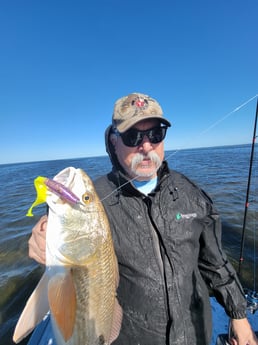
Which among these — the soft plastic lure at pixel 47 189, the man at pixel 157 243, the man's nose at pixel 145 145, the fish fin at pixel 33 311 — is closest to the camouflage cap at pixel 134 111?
the man at pixel 157 243

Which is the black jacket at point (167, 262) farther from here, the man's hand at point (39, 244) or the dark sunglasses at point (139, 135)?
the man's hand at point (39, 244)

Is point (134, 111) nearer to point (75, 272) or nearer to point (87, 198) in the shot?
point (87, 198)

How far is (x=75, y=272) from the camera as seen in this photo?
1662 millimetres

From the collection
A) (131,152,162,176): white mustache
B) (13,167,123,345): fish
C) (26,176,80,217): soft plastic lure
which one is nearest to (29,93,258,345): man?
(131,152,162,176): white mustache

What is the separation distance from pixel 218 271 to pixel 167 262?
75cm

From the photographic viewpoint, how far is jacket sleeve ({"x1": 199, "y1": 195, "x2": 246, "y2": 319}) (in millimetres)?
2322

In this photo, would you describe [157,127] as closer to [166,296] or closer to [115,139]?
[115,139]

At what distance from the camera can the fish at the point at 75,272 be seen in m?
1.55

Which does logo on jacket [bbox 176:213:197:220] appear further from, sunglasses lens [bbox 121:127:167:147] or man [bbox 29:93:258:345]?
sunglasses lens [bbox 121:127:167:147]

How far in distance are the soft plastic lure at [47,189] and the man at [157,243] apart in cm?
33

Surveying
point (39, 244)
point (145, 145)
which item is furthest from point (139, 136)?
point (39, 244)

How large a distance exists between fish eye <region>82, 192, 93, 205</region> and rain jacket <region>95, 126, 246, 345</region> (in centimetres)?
47

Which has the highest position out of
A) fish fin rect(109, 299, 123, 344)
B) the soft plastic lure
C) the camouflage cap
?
the camouflage cap

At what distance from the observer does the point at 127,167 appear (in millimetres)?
2488
